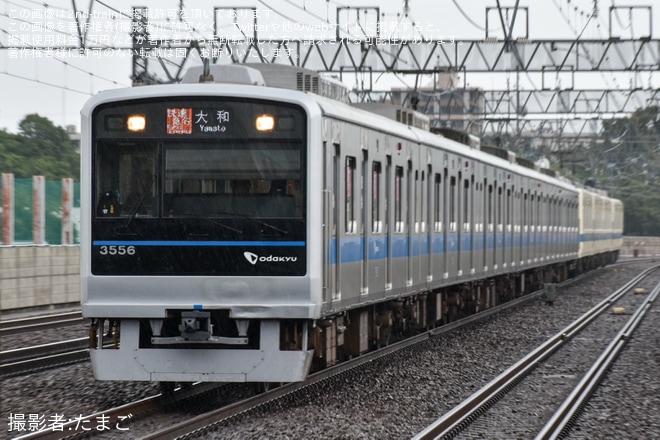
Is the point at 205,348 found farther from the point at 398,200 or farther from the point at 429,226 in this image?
the point at 429,226

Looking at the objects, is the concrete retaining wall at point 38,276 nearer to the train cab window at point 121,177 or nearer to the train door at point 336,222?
the train door at point 336,222

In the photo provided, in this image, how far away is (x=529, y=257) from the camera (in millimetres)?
27125

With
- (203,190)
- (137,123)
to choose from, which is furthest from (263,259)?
(137,123)

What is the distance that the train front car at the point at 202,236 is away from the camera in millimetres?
10164

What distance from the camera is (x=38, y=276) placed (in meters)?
22.3

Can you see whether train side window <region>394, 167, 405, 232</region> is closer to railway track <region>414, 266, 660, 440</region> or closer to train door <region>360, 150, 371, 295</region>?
train door <region>360, 150, 371, 295</region>

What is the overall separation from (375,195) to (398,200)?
4.20ft

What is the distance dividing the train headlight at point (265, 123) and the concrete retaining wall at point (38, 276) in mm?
11445

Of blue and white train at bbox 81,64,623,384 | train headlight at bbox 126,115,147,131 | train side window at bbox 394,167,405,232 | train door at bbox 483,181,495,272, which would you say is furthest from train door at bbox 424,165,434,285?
train headlight at bbox 126,115,147,131

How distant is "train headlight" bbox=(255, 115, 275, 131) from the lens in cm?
1028

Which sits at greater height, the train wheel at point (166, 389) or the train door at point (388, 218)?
the train door at point (388, 218)

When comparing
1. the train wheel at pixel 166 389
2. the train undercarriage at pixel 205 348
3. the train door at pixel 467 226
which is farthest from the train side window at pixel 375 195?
the train door at pixel 467 226

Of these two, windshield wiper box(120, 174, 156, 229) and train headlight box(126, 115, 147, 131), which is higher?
train headlight box(126, 115, 147, 131)

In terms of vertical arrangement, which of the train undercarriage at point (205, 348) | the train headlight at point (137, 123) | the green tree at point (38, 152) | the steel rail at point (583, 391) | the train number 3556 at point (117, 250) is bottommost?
the steel rail at point (583, 391)
